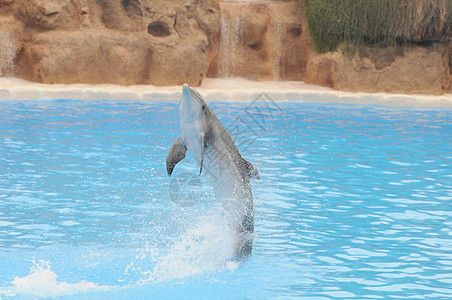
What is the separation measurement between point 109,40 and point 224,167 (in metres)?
12.6

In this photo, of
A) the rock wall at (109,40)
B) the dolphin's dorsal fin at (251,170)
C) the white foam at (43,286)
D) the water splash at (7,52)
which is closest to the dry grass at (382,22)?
the rock wall at (109,40)

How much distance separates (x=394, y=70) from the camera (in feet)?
53.4

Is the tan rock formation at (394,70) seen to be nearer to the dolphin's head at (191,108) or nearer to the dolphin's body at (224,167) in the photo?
the dolphin's body at (224,167)

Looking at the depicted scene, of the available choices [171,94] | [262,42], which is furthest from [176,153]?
[262,42]

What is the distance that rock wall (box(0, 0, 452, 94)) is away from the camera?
15.4 meters

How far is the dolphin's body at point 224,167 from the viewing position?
3740mm

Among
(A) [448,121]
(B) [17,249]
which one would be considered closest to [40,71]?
(A) [448,121]

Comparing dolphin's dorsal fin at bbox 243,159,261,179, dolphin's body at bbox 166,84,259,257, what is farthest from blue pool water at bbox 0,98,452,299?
dolphin's dorsal fin at bbox 243,159,261,179

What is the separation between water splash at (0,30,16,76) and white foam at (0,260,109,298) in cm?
1280

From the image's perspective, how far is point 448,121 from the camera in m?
11.9

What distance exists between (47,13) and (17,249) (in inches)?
475

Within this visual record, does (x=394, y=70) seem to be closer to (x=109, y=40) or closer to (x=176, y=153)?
(x=109, y=40)

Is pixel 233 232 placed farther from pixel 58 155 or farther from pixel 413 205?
pixel 58 155

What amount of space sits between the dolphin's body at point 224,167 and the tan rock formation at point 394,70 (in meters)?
13.0
